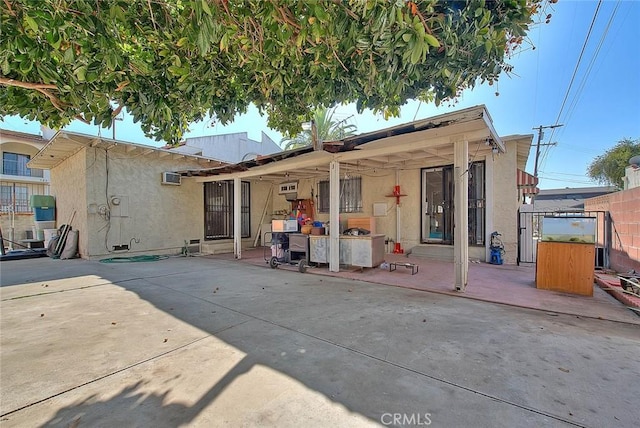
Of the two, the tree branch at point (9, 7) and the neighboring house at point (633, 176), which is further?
the neighboring house at point (633, 176)

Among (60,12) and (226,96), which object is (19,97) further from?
(226,96)

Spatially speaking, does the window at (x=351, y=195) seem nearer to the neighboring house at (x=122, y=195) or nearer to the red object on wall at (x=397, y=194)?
the red object on wall at (x=397, y=194)

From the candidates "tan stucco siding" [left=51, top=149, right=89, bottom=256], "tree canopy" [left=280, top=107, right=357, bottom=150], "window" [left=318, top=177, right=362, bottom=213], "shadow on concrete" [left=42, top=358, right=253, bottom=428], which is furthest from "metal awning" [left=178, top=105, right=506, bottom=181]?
"tree canopy" [left=280, top=107, right=357, bottom=150]

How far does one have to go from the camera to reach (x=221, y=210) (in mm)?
11180

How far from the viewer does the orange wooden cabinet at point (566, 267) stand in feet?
14.2

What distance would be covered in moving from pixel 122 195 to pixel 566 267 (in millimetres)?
11414

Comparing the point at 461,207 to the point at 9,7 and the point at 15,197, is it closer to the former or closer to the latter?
the point at 9,7

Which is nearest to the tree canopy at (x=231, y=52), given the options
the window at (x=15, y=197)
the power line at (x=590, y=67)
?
the power line at (x=590, y=67)

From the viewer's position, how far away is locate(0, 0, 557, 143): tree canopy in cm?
210

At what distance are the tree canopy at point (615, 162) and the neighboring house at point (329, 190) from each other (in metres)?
13.6

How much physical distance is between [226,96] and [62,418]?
3.40 m

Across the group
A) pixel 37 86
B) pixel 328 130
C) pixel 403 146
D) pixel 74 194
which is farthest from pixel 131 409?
pixel 328 130

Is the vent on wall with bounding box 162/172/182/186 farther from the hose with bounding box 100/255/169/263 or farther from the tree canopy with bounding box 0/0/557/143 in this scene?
the tree canopy with bounding box 0/0/557/143

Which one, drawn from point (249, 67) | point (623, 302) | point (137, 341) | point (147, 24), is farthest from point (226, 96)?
point (623, 302)
